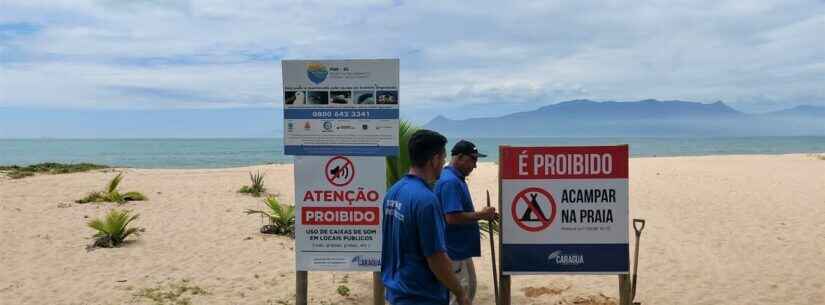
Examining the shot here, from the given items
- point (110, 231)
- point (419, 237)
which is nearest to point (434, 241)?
point (419, 237)

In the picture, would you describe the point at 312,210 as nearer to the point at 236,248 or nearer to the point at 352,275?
the point at 352,275

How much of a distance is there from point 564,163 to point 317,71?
2192 mm

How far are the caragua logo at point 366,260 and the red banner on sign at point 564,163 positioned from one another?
143 cm

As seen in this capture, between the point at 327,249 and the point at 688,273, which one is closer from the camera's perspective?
the point at 327,249

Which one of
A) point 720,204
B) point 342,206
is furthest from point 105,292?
point 720,204

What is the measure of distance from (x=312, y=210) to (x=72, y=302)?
305 cm

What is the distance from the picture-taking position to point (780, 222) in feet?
39.4

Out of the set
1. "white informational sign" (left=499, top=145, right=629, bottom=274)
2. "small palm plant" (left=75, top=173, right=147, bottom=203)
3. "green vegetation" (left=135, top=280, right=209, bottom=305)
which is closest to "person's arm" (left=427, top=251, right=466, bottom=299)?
"white informational sign" (left=499, top=145, right=629, bottom=274)

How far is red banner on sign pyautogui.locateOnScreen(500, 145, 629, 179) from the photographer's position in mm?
5043

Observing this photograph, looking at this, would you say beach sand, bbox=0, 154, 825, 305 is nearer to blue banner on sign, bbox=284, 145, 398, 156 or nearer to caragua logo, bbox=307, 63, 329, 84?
blue banner on sign, bbox=284, 145, 398, 156

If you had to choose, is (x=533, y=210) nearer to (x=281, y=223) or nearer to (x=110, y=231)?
(x=281, y=223)

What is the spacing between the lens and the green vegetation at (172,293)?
6.68 meters

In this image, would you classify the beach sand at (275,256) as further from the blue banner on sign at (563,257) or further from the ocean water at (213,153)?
the ocean water at (213,153)

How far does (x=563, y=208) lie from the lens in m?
5.05
